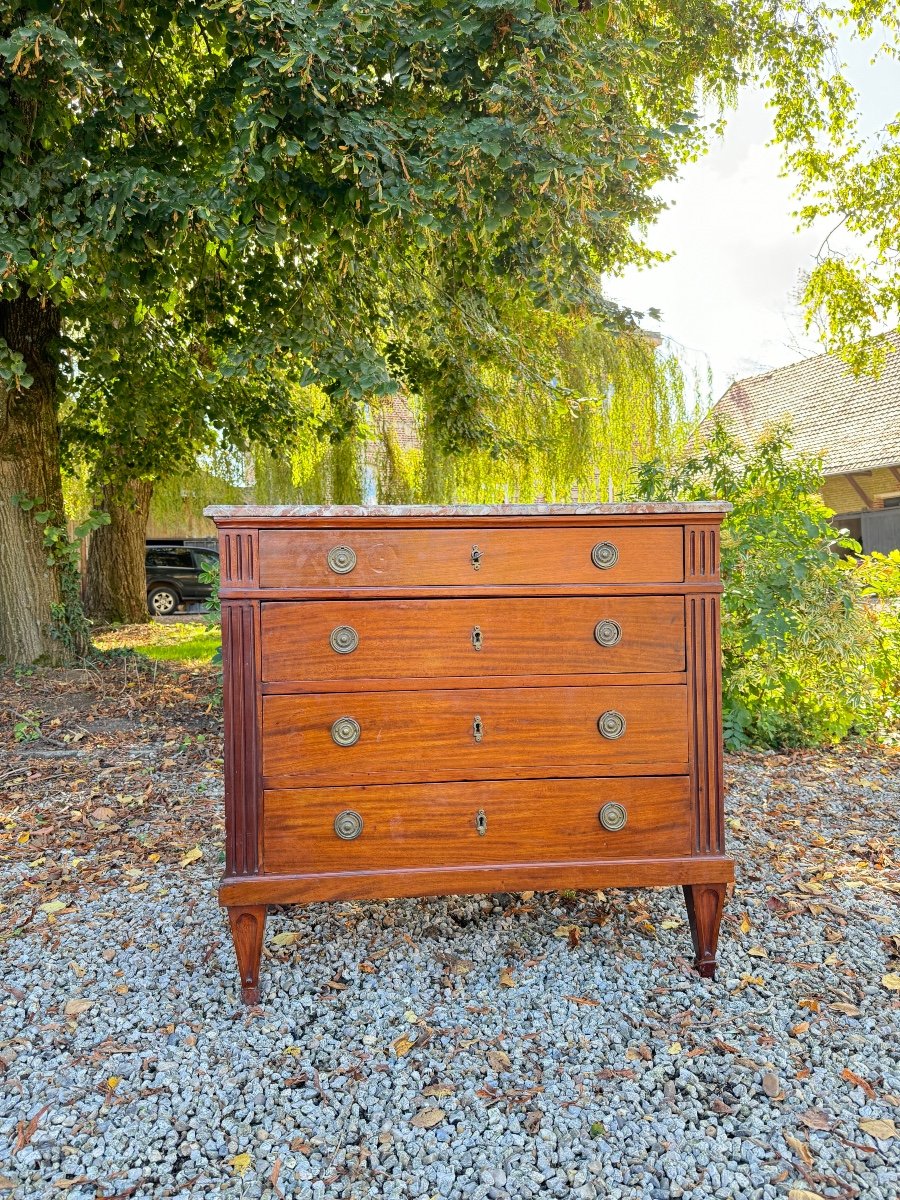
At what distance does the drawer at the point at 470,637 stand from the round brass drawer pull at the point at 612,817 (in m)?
0.40

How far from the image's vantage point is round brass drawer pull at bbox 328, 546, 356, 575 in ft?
7.32

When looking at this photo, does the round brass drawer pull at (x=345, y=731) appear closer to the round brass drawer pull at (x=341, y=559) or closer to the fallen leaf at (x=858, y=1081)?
the round brass drawer pull at (x=341, y=559)

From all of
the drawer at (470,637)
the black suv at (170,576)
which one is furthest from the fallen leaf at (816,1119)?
the black suv at (170,576)

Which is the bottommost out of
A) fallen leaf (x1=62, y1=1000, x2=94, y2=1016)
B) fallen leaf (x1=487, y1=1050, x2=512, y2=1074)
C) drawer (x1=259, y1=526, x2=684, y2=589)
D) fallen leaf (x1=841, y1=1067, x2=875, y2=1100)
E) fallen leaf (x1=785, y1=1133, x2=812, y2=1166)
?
fallen leaf (x1=785, y1=1133, x2=812, y2=1166)

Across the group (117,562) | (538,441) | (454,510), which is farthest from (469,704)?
(117,562)

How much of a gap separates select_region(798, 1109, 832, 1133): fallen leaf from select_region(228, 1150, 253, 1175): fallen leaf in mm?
1197

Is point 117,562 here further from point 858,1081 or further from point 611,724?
point 858,1081

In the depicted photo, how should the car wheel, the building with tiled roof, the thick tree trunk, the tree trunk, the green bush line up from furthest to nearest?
the car wheel
the building with tiled roof
the thick tree trunk
the tree trunk
the green bush

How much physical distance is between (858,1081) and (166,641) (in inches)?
346

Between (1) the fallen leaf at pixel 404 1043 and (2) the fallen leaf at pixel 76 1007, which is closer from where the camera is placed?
(1) the fallen leaf at pixel 404 1043

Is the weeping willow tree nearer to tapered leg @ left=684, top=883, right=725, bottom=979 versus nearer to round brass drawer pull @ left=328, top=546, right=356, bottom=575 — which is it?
round brass drawer pull @ left=328, top=546, right=356, bottom=575

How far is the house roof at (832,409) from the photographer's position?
15.0m

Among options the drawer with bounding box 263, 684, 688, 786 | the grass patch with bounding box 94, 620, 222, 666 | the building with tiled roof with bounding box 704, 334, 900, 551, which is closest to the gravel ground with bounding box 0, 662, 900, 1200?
the drawer with bounding box 263, 684, 688, 786

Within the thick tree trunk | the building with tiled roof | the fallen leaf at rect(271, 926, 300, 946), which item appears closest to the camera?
the fallen leaf at rect(271, 926, 300, 946)
